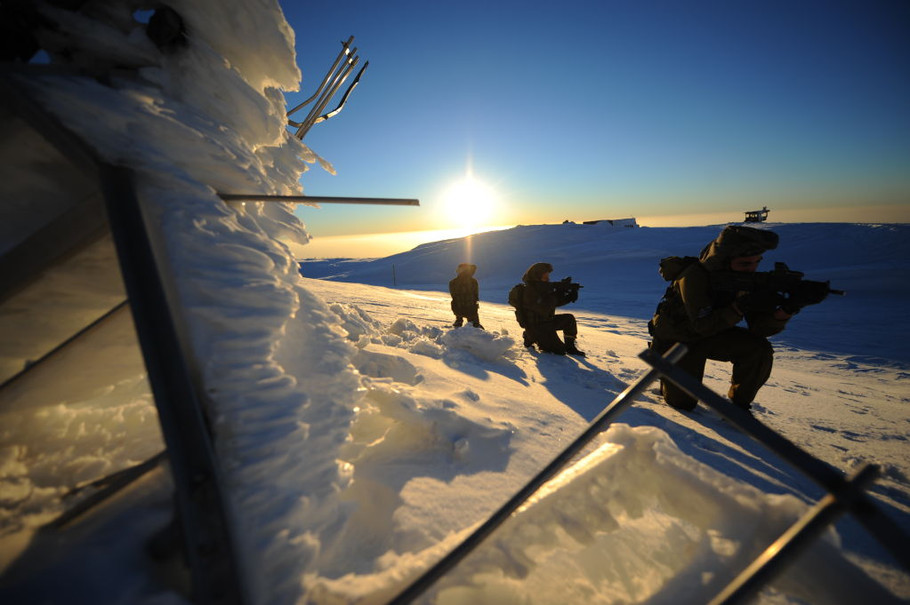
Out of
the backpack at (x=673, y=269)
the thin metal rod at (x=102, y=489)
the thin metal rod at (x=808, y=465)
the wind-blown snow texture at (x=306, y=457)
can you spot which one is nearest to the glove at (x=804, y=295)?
the backpack at (x=673, y=269)

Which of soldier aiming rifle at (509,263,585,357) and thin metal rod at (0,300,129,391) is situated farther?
soldier aiming rifle at (509,263,585,357)

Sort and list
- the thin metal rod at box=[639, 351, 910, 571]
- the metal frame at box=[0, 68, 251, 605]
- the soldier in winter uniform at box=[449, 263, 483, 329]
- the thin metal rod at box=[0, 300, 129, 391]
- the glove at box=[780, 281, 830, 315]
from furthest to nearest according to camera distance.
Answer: the soldier in winter uniform at box=[449, 263, 483, 329] → the glove at box=[780, 281, 830, 315] → the thin metal rod at box=[0, 300, 129, 391] → the metal frame at box=[0, 68, 251, 605] → the thin metal rod at box=[639, 351, 910, 571]

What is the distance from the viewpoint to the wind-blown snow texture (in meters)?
0.88

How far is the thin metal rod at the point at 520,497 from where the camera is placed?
0.79m

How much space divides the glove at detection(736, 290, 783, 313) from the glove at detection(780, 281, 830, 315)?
0.06 meters

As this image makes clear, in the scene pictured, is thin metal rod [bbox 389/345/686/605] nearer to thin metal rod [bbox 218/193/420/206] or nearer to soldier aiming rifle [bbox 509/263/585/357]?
thin metal rod [bbox 218/193/420/206]

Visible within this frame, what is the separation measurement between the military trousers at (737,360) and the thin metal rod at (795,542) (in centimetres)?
237

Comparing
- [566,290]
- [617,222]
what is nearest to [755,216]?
[617,222]

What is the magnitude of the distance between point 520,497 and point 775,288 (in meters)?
2.95

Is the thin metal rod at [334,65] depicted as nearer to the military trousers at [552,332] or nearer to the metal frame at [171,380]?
the metal frame at [171,380]

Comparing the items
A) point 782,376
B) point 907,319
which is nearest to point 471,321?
point 782,376

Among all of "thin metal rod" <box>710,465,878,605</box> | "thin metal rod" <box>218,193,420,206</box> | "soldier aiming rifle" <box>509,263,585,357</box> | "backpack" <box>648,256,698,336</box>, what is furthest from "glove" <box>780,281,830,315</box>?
"thin metal rod" <box>218,193,420,206</box>

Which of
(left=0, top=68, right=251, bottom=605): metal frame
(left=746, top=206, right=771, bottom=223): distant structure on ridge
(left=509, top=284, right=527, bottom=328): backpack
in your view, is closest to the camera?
(left=0, top=68, right=251, bottom=605): metal frame

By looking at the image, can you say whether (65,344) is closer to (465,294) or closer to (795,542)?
(795,542)
